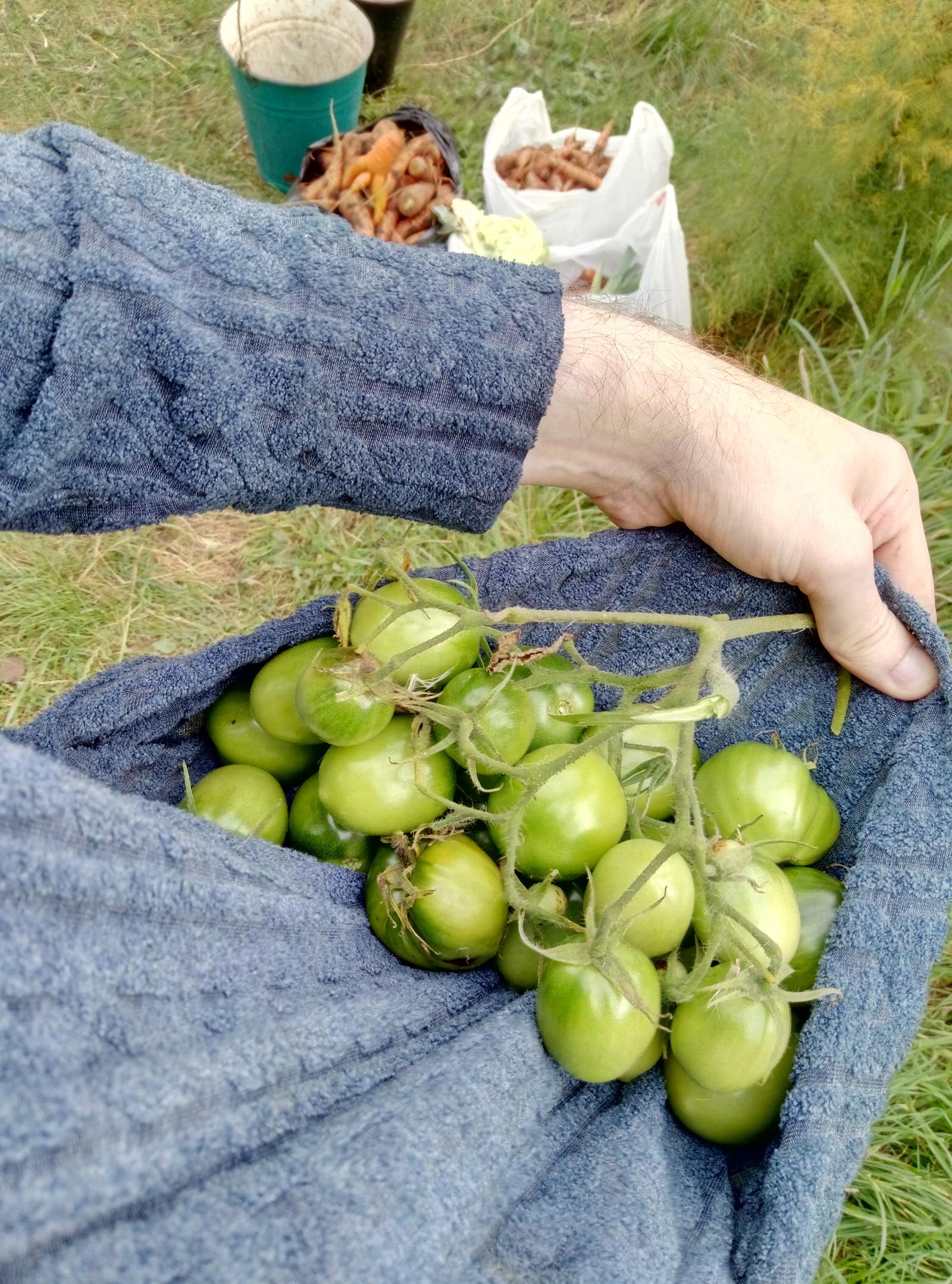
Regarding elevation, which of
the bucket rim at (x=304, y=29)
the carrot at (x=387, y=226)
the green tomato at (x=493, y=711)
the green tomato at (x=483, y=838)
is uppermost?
the bucket rim at (x=304, y=29)

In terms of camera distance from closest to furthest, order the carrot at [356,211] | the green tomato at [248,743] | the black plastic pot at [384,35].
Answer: the green tomato at [248,743]
the carrot at [356,211]
the black plastic pot at [384,35]

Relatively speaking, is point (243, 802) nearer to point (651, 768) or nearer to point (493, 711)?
point (493, 711)

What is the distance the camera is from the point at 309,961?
0.83 m

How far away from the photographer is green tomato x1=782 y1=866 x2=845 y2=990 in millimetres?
939

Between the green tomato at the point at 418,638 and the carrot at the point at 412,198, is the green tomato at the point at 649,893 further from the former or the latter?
the carrot at the point at 412,198

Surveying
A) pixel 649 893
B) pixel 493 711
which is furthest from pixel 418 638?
pixel 649 893

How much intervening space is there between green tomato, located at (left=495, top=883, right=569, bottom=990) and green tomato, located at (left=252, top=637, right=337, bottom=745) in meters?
0.29

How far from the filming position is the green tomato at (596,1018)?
2.60ft

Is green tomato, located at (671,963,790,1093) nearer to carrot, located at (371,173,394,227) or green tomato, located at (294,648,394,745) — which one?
green tomato, located at (294,648,394,745)

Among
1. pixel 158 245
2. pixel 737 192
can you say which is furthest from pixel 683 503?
pixel 737 192

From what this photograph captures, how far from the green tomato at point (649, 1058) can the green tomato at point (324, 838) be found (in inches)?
12.9

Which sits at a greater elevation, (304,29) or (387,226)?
(304,29)

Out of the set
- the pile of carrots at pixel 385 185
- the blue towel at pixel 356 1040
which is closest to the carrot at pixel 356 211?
the pile of carrots at pixel 385 185

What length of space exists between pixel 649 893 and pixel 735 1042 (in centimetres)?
14
